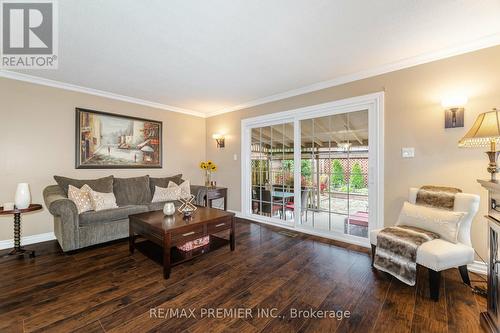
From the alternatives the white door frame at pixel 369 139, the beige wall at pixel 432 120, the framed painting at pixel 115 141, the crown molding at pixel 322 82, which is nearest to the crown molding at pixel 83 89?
the crown molding at pixel 322 82

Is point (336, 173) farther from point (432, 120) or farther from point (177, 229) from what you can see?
point (177, 229)

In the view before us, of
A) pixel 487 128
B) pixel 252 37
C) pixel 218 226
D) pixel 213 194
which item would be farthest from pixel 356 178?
pixel 213 194

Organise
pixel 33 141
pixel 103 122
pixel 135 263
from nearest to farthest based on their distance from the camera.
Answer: pixel 135 263 → pixel 33 141 → pixel 103 122

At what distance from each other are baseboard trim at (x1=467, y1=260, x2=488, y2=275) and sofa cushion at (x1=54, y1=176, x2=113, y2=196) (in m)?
4.84

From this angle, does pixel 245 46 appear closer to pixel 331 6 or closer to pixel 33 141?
pixel 331 6

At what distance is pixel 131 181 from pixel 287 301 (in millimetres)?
3303

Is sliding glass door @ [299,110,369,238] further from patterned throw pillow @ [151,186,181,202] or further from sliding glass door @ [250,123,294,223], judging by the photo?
patterned throw pillow @ [151,186,181,202]

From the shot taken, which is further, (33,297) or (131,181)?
(131,181)

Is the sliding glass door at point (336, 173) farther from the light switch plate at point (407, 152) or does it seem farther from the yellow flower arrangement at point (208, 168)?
the yellow flower arrangement at point (208, 168)

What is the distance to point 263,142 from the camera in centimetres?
432

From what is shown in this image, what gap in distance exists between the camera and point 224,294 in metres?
1.90

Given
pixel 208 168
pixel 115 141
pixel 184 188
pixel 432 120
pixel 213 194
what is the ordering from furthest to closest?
pixel 208 168 < pixel 213 194 < pixel 184 188 < pixel 115 141 < pixel 432 120

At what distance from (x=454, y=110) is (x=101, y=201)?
15.1 ft

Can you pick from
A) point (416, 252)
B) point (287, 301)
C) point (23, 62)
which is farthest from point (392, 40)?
point (23, 62)
